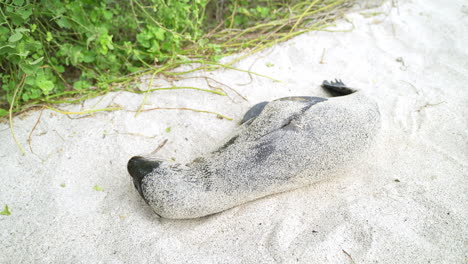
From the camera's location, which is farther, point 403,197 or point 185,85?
point 185,85

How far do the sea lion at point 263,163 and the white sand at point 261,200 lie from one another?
0.38 ft

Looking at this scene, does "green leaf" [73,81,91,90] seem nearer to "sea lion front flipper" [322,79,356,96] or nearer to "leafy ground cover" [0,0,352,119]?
"leafy ground cover" [0,0,352,119]

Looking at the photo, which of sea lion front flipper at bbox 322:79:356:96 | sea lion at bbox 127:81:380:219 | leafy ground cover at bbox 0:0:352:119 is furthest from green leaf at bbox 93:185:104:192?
sea lion front flipper at bbox 322:79:356:96

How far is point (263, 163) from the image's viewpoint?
148cm

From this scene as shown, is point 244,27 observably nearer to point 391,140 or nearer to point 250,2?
point 250,2

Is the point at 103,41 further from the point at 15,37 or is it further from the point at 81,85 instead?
the point at 15,37

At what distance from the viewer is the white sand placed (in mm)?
1397

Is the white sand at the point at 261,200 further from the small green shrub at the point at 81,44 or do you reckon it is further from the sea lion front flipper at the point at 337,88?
the small green shrub at the point at 81,44

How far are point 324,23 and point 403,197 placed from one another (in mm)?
1833

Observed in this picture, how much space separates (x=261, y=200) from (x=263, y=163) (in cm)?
21

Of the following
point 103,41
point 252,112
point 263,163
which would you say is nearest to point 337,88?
point 252,112

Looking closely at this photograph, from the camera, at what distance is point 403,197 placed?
1595 mm

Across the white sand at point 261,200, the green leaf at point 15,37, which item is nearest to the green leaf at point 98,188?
the white sand at point 261,200

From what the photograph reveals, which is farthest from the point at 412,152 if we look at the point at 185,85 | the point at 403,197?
the point at 185,85
